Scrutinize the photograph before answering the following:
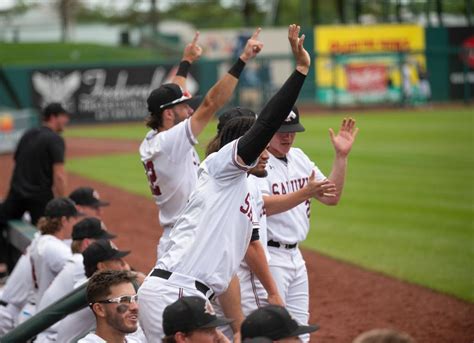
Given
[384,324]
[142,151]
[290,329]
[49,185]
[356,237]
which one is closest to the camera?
[290,329]

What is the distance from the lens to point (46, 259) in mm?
7152

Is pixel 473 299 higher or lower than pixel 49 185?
lower

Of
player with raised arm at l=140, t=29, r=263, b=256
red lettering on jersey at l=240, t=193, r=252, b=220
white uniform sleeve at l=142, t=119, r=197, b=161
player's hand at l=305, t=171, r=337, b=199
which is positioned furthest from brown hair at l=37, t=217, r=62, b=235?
red lettering on jersey at l=240, t=193, r=252, b=220

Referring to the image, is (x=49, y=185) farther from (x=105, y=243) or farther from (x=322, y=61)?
(x=322, y=61)

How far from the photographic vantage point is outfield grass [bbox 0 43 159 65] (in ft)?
131

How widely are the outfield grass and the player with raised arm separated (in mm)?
33078

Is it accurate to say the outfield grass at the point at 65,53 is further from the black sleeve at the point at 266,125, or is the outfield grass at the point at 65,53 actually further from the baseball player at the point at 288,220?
the black sleeve at the point at 266,125

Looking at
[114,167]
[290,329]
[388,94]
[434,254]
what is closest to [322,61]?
[388,94]

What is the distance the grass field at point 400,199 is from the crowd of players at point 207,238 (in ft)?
12.2

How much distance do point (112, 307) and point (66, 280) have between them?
1.88 metres

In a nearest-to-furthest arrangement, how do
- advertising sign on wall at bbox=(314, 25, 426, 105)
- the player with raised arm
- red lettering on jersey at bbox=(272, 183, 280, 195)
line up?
1. red lettering on jersey at bbox=(272, 183, 280, 195)
2. the player with raised arm
3. advertising sign on wall at bbox=(314, 25, 426, 105)

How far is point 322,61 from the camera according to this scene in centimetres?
3562

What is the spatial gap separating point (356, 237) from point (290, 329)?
337 inches

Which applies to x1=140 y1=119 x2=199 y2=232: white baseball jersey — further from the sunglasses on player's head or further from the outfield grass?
the outfield grass
